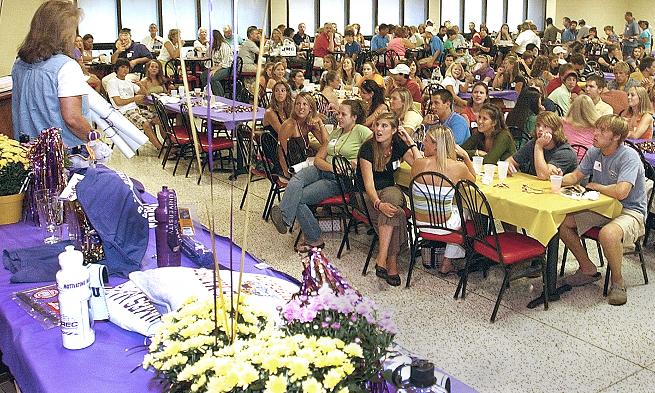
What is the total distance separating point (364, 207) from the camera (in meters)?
4.64

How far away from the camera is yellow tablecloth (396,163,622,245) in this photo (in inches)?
155

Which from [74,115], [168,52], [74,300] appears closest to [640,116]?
[74,115]

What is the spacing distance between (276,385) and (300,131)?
4.48 metres

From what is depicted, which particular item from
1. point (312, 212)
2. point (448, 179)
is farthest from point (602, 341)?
point (312, 212)

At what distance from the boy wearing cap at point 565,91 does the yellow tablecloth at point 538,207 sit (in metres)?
3.12

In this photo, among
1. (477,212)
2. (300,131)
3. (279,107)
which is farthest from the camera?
(279,107)

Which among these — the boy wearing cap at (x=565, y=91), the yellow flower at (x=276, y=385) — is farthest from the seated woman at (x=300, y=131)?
the yellow flower at (x=276, y=385)

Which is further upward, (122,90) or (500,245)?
(122,90)

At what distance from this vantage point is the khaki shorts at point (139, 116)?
8.29 metres

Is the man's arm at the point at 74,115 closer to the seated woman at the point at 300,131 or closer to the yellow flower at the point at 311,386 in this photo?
the yellow flower at the point at 311,386

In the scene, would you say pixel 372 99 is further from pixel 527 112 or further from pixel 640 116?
pixel 640 116

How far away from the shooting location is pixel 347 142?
5.22 m

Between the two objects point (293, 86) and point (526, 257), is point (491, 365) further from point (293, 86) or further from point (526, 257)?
point (293, 86)

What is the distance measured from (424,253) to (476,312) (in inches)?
30.3
